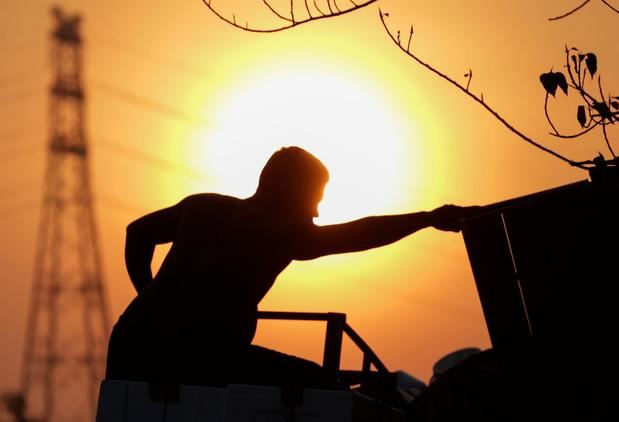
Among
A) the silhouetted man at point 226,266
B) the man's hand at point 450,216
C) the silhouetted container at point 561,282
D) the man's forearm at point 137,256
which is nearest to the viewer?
the silhouetted container at point 561,282

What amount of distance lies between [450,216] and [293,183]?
91cm

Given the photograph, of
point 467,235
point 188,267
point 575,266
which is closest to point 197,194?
point 188,267

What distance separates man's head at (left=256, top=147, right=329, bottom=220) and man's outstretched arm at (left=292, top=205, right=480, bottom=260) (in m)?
0.14

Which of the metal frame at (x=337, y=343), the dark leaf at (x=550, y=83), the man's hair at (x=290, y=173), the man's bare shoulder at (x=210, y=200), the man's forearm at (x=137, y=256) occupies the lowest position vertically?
the metal frame at (x=337, y=343)

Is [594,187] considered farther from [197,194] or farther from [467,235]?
[197,194]

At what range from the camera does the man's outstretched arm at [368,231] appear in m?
6.95

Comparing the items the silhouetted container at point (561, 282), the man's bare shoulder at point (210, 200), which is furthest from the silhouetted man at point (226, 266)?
the silhouetted container at point (561, 282)

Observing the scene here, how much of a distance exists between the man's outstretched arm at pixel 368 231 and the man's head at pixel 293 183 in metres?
0.14

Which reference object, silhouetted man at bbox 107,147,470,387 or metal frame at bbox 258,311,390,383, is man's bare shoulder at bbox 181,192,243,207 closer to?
silhouetted man at bbox 107,147,470,387

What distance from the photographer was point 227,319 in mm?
6566

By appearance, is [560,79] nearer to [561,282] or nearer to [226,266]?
[561,282]

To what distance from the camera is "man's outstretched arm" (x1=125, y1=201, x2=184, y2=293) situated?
718cm

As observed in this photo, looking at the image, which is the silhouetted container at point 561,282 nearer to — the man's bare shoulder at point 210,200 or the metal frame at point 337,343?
the metal frame at point 337,343

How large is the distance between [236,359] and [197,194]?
3.29ft
